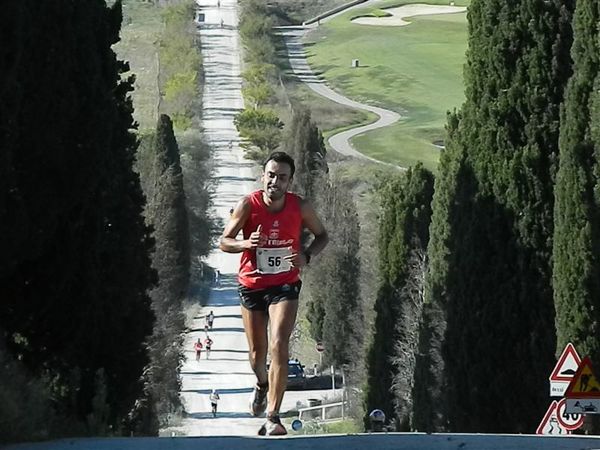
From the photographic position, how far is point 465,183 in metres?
19.2

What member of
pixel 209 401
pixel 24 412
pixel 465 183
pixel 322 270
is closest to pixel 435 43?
pixel 322 270

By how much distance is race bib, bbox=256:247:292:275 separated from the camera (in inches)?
382

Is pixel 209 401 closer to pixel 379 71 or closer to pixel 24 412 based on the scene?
pixel 24 412

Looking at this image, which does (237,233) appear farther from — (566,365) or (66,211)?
(566,365)

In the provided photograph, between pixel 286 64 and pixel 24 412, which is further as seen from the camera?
pixel 286 64

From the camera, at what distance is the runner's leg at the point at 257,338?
993cm

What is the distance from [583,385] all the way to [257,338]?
5502 millimetres

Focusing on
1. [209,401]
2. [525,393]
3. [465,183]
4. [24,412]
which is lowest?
[209,401]

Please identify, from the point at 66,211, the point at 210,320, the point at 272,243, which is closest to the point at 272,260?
the point at 272,243

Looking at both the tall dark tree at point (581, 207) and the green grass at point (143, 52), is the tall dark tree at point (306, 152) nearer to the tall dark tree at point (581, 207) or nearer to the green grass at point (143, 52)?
the green grass at point (143, 52)

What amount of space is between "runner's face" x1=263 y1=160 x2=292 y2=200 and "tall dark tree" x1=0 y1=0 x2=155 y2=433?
8.56ft

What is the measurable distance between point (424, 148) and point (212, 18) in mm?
42000

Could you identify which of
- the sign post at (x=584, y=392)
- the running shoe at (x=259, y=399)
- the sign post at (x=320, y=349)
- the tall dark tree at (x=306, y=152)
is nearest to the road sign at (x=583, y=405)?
the sign post at (x=584, y=392)

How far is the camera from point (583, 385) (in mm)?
14320
